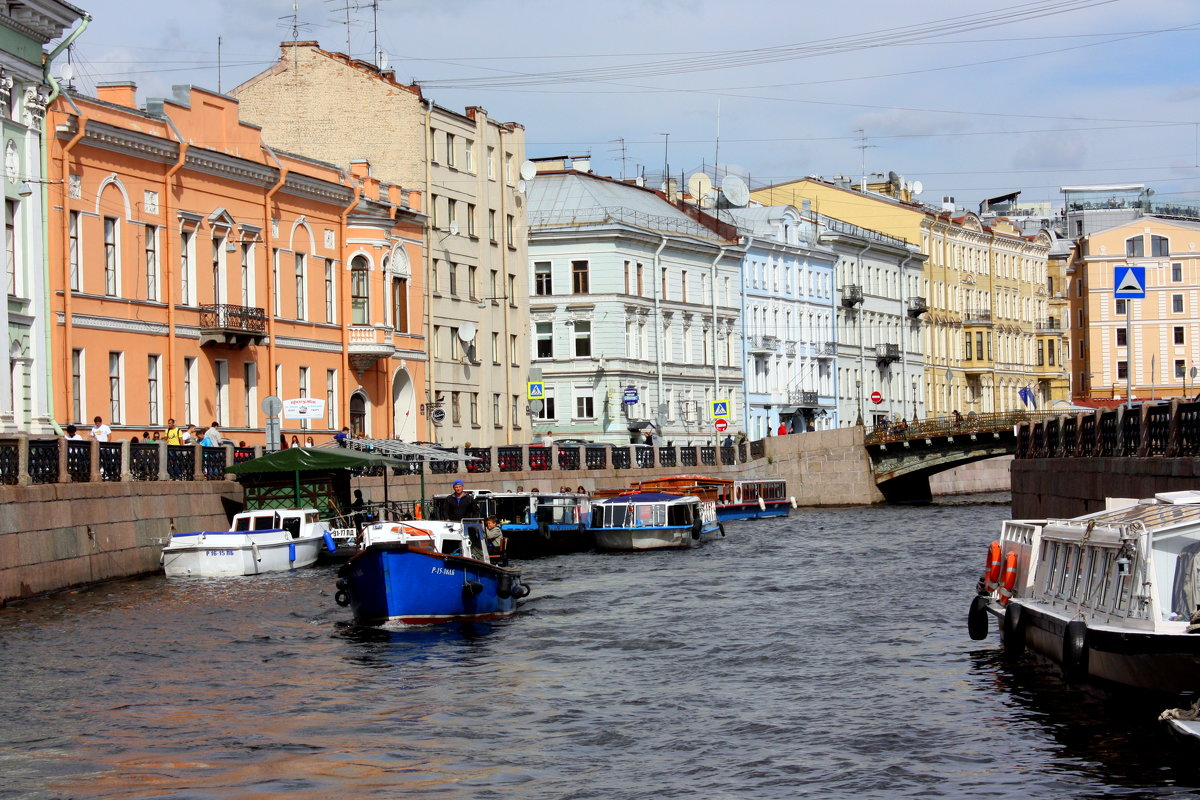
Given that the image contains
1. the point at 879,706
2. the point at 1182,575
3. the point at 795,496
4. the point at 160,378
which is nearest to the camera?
the point at 1182,575

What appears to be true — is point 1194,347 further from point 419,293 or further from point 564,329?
point 419,293

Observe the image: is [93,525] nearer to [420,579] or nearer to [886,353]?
[420,579]

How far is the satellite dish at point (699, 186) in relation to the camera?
9012 centimetres

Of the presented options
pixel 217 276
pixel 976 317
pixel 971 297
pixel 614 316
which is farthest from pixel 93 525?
pixel 971 297

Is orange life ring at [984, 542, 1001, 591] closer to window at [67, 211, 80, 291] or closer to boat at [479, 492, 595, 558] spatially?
boat at [479, 492, 595, 558]

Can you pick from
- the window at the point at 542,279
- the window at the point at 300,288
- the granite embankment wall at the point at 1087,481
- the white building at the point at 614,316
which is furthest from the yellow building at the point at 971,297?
the granite embankment wall at the point at 1087,481

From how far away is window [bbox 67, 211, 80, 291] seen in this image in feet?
135

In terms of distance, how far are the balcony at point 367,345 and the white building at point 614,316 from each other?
673 inches

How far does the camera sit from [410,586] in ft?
87.6

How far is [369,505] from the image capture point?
146ft

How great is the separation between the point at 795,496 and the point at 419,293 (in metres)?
20.5

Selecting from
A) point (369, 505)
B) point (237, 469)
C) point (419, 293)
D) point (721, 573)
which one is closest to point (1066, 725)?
point (721, 573)

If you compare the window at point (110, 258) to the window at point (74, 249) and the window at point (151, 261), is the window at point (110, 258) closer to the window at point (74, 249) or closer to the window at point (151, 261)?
the window at point (74, 249)

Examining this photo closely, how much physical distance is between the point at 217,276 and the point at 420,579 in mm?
22720
